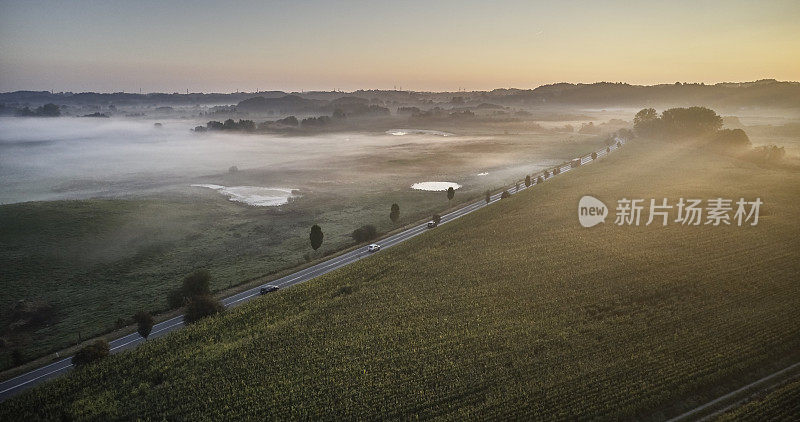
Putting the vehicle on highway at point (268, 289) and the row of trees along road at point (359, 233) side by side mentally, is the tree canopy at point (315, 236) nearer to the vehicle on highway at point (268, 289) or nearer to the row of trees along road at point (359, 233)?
the row of trees along road at point (359, 233)

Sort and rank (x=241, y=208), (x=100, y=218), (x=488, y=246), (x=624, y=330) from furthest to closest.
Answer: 1. (x=241, y=208)
2. (x=100, y=218)
3. (x=488, y=246)
4. (x=624, y=330)

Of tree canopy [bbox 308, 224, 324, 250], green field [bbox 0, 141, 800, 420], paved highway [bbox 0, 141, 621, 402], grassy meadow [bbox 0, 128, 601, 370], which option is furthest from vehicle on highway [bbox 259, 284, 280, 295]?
tree canopy [bbox 308, 224, 324, 250]

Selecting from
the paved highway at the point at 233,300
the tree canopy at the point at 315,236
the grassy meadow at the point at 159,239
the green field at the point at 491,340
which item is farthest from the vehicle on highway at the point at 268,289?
the tree canopy at the point at 315,236

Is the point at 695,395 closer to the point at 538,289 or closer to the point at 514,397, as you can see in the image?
the point at 514,397

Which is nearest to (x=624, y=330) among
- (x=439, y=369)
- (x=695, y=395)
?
(x=695, y=395)

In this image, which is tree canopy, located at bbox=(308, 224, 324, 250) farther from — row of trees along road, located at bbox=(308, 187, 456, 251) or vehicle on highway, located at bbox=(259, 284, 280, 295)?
vehicle on highway, located at bbox=(259, 284, 280, 295)
